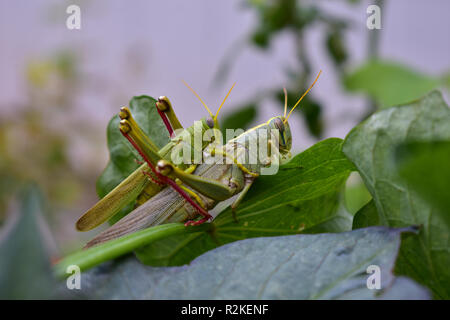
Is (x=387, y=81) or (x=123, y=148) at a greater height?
(x=387, y=81)

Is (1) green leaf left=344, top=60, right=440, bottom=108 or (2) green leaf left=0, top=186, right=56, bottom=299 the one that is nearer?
(2) green leaf left=0, top=186, right=56, bottom=299

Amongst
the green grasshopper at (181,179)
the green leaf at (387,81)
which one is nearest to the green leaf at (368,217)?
the green grasshopper at (181,179)

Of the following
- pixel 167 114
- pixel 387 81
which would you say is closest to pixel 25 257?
pixel 167 114

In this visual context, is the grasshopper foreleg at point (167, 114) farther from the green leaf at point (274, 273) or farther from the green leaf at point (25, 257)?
the green leaf at point (25, 257)

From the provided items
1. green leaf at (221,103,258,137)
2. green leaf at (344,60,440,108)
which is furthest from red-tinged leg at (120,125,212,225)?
green leaf at (221,103,258,137)

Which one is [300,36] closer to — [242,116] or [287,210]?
[242,116]

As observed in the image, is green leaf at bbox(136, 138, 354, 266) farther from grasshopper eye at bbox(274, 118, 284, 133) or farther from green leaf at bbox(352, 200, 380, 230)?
grasshopper eye at bbox(274, 118, 284, 133)

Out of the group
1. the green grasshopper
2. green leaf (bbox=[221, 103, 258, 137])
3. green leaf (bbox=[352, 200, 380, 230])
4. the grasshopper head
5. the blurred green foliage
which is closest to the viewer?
green leaf (bbox=[352, 200, 380, 230])

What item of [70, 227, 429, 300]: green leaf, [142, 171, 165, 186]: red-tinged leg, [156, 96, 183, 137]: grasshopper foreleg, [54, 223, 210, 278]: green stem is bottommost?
[70, 227, 429, 300]: green leaf
